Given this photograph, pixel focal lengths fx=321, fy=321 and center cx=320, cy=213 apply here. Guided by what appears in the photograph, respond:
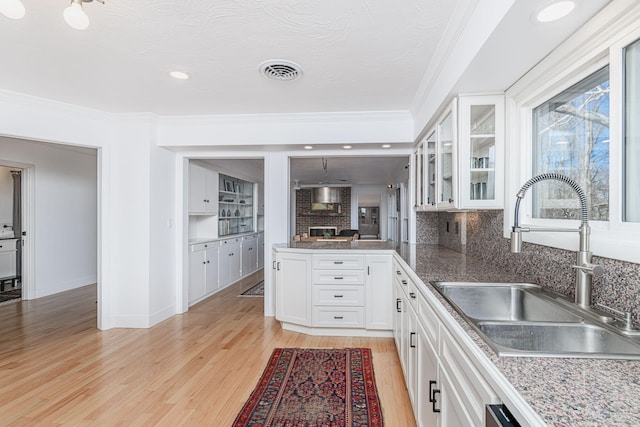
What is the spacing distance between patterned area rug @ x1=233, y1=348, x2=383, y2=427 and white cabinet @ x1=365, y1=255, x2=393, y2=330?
41 cm

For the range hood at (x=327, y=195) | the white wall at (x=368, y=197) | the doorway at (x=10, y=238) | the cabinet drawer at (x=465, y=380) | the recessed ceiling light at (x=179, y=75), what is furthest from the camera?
the white wall at (x=368, y=197)

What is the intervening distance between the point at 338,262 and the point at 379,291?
507 mm

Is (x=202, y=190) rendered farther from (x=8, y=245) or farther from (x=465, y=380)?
(x=465, y=380)

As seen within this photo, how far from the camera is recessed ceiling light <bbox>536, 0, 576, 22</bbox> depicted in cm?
119

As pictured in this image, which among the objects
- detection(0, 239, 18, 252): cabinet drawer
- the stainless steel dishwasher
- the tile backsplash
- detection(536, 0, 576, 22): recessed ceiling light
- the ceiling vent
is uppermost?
the ceiling vent

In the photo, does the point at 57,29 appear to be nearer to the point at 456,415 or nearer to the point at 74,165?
the point at 456,415

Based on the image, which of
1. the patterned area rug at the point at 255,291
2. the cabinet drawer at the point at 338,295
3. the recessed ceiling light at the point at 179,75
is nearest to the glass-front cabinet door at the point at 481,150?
the cabinet drawer at the point at 338,295

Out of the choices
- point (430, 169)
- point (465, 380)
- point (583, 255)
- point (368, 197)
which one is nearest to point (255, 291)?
point (430, 169)

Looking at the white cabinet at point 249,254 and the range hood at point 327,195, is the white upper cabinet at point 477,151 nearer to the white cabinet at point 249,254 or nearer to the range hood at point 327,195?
the white cabinet at point 249,254

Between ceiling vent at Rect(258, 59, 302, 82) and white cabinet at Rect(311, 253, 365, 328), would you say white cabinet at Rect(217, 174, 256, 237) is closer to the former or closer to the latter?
white cabinet at Rect(311, 253, 365, 328)

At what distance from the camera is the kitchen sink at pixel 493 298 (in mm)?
1632

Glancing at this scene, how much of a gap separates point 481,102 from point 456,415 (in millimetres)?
1822

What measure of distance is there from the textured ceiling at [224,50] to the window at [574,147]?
77cm

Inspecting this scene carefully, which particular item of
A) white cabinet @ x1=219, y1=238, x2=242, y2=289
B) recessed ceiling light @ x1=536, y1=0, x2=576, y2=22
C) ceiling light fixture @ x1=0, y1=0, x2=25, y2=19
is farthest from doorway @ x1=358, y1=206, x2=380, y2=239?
ceiling light fixture @ x1=0, y1=0, x2=25, y2=19
